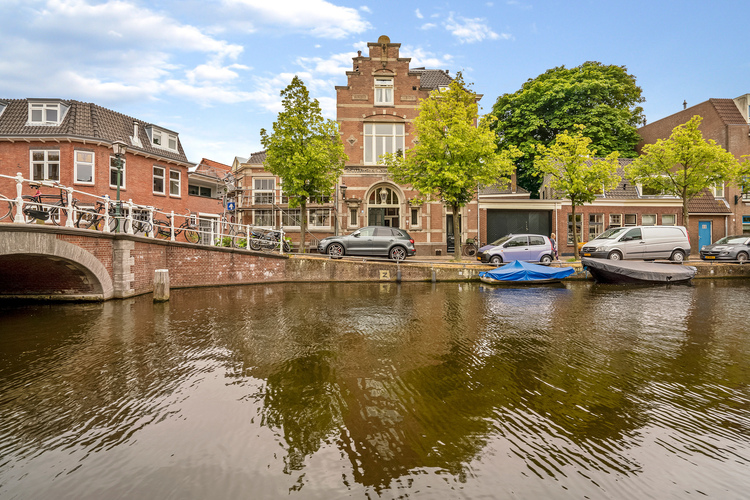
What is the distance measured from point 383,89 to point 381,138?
333 cm

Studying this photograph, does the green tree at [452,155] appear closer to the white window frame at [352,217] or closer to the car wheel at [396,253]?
the car wheel at [396,253]

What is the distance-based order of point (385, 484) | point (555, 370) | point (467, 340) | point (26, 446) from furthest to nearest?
point (467, 340)
point (555, 370)
point (26, 446)
point (385, 484)

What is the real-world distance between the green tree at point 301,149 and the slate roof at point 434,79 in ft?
31.9

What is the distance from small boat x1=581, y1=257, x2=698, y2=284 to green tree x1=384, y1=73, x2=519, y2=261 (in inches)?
254

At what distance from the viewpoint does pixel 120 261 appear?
11.5 meters

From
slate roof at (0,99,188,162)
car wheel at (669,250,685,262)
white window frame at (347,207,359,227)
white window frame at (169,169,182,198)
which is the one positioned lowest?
car wheel at (669,250,685,262)

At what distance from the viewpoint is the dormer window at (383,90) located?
2525 cm

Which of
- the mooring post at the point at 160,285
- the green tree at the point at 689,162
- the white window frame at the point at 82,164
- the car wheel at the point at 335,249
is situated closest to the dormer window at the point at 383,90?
the car wheel at the point at 335,249

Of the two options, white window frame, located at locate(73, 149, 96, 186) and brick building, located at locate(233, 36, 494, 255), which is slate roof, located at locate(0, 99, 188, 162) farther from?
brick building, located at locate(233, 36, 494, 255)

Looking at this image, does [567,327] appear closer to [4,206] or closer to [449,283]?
[449,283]

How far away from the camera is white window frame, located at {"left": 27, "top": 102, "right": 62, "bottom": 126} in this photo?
2027 centimetres

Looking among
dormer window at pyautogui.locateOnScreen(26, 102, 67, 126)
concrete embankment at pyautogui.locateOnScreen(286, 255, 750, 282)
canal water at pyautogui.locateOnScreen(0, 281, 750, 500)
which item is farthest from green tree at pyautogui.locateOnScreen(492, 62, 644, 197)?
dormer window at pyautogui.locateOnScreen(26, 102, 67, 126)

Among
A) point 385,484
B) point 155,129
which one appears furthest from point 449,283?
point 155,129

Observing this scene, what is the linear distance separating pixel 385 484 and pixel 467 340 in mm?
4588
